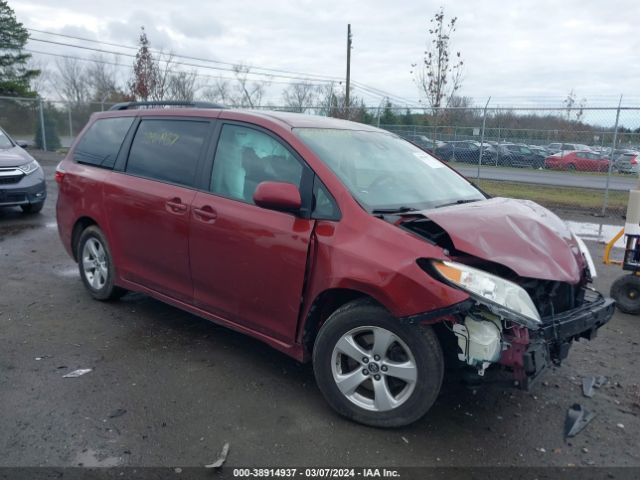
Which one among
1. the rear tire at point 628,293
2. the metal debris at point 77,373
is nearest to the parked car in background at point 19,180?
the metal debris at point 77,373

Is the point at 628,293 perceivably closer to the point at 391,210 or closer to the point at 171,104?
the point at 391,210

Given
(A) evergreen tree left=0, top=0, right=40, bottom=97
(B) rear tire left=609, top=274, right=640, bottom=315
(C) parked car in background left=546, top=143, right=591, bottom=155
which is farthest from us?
(A) evergreen tree left=0, top=0, right=40, bottom=97

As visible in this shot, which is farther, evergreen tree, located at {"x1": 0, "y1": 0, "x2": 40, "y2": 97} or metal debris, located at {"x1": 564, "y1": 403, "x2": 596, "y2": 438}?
evergreen tree, located at {"x1": 0, "y1": 0, "x2": 40, "y2": 97}

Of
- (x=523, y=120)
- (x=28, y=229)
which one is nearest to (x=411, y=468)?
(x=28, y=229)

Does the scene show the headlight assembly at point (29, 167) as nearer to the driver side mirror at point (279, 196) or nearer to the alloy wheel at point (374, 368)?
the driver side mirror at point (279, 196)

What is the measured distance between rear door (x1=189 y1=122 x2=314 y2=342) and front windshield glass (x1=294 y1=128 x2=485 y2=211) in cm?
27

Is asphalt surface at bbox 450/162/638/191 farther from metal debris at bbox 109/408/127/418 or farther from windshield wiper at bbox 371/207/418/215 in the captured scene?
metal debris at bbox 109/408/127/418

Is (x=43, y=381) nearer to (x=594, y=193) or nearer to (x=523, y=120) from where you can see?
(x=523, y=120)

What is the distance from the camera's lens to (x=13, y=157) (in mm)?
9250

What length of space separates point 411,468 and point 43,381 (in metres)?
2.51

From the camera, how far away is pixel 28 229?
8.64 meters

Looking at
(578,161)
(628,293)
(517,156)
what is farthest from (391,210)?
(517,156)

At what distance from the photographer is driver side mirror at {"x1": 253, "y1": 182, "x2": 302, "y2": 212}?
334 centimetres

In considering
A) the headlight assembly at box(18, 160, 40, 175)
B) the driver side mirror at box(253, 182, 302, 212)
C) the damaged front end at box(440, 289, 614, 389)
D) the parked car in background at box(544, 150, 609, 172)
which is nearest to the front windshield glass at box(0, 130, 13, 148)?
the headlight assembly at box(18, 160, 40, 175)
